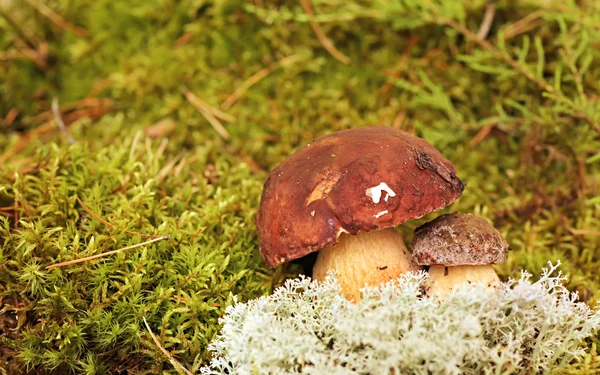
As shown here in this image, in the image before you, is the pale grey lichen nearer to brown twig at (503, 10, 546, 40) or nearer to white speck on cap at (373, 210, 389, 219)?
white speck on cap at (373, 210, 389, 219)

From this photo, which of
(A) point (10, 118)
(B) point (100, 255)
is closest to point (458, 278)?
(B) point (100, 255)

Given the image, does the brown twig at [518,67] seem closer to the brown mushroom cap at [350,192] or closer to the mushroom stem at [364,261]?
the brown mushroom cap at [350,192]

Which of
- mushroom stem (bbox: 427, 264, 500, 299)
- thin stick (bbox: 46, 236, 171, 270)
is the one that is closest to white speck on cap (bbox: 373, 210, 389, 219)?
mushroom stem (bbox: 427, 264, 500, 299)

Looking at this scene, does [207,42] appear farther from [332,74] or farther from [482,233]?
[482,233]

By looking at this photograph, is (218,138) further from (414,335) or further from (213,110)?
(414,335)

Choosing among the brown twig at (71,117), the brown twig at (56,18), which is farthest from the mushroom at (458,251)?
the brown twig at (56,18)
